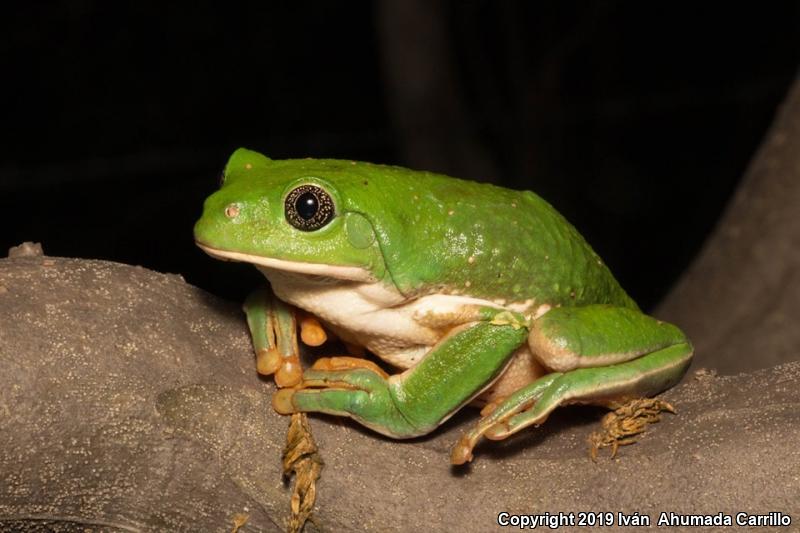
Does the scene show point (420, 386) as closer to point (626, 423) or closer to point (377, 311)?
point (377, 311)

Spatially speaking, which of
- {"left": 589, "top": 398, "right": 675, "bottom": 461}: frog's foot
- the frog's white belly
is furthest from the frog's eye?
{"left": 589, "top": 398, "right": 675, "bottom": 461}: frog's foot

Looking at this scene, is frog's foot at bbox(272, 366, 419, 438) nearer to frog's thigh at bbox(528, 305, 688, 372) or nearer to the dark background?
frog's thigh at bbox(528, 305, 688, 372)

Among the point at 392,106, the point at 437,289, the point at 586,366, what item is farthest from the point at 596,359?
the point at 392,106

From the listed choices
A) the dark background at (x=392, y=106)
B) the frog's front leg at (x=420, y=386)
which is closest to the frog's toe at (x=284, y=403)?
the frog's front leg at (x=420, y=386)

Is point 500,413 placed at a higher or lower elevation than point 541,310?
lower

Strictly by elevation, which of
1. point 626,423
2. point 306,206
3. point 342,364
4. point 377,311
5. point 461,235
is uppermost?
point 306,206

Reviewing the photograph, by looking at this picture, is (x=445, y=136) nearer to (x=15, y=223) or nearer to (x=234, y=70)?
(x=234, y=70)

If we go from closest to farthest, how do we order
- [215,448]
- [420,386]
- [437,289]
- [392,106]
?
[215,448]
[420,386]
[437,289]
[392,106]
